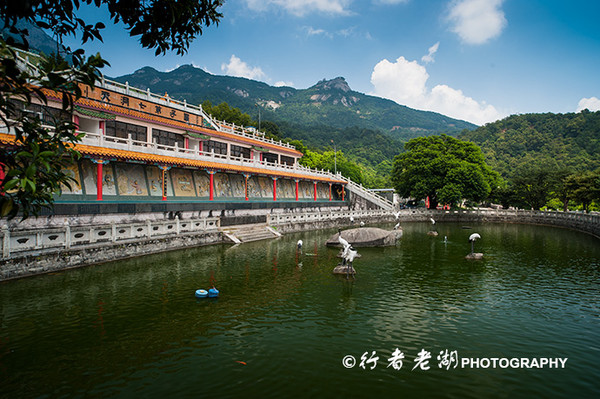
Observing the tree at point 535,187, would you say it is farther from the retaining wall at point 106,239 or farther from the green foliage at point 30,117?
the green foliage at point 30,117

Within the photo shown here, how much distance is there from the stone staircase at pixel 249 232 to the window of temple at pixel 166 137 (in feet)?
34.6

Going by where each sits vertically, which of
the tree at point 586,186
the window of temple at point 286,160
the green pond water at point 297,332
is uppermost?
the window of temple at point 286,160

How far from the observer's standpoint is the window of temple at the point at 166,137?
26925mm

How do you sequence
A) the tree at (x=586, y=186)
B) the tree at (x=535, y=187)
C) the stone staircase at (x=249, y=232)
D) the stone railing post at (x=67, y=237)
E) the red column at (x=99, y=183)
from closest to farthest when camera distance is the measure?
the stone railing post at (x=67, y=237), the red column at (x=99, y=183), the stone staircase at (x=249, y=232), the tree at (x=586, y=186), the tree at (x=535, y=187)

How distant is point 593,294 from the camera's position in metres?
10.6

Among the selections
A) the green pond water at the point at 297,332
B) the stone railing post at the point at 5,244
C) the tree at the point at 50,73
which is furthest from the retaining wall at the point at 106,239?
the tree at the point at 50,73

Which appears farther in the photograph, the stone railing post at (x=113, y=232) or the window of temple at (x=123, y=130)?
the window of temple at (x=123, y=130)

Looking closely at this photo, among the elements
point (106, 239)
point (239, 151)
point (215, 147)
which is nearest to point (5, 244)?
point (106, 239)

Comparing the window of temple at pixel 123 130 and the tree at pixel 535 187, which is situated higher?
the window of temple at pixel 123 130

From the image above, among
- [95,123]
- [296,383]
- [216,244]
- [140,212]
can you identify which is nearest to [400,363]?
[296,383]

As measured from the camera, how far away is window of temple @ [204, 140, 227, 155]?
31.8 meters

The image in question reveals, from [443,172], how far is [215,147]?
90.6 ft

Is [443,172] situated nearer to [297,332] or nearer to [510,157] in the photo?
[297,332]

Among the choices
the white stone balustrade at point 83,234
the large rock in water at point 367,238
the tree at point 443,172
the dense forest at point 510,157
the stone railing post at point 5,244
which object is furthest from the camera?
the dense forest at point 510,157
